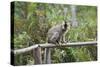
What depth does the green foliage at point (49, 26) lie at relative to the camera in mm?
2445

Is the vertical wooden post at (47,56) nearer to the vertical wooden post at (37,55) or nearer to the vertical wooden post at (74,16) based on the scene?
the vertical wooden post at (37,55)

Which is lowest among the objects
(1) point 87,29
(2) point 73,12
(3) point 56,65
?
(3) point 56,65

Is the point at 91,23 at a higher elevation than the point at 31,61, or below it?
higher

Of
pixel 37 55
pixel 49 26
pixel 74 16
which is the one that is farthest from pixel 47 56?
pixel 74 16

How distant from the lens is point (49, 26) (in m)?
2.60

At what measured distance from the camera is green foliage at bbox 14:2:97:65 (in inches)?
96.3

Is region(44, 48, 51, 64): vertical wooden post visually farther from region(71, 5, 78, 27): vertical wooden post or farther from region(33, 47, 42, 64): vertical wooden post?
region(71, 5, 78, 27): vertical wooden post

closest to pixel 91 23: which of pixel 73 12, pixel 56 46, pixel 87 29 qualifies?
pixel 87 29

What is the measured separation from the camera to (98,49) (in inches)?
115

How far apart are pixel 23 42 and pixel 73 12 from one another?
0.79m

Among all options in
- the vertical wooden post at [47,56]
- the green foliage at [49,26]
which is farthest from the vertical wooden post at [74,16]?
the vertical wooden post at [47,56]

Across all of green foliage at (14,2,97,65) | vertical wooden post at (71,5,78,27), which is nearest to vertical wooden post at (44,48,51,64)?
green foliage at (14,2,97,65)
